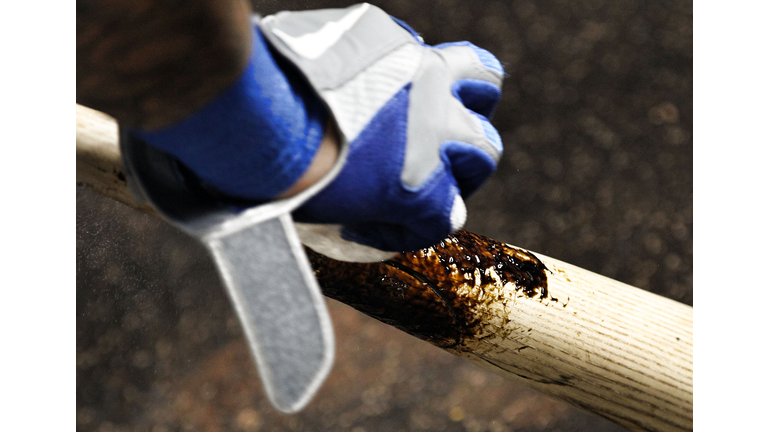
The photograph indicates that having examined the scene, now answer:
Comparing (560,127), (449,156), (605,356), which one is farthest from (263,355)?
(560,127)

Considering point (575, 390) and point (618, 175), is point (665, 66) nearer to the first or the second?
point (618, 175)

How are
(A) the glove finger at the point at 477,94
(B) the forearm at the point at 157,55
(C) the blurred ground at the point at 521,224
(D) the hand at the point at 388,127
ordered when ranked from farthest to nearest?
1. (C) the blurred ground at the point at 521,224
2. (A) the glove finger at the point at 477,94
3. (D) the hand at the point at 388,127
4. (B) the forearm at the point at 157,55

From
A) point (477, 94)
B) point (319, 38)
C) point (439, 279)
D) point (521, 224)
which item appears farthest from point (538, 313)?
point (521, 224)

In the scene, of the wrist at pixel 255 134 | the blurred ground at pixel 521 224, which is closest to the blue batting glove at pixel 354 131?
the wrist at pixel 255 134

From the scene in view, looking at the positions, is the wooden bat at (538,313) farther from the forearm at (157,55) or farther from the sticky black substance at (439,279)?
the forearm at (157,55)

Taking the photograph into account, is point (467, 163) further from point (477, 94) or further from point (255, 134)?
point (255, 134)

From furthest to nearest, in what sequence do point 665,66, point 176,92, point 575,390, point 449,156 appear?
point 665,66 < point 575,390 < point 449,156 < point 176,92
